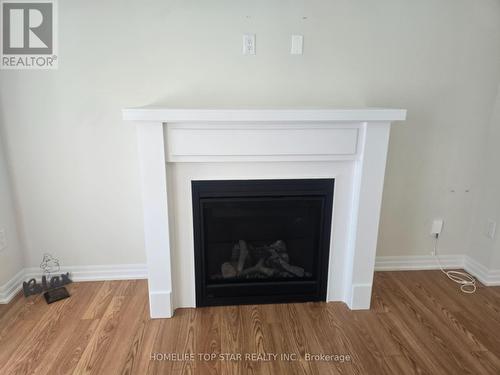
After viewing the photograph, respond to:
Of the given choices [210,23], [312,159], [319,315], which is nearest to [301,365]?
[319,315]

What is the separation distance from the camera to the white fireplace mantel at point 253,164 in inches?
65.6

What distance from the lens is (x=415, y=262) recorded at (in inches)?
95.7

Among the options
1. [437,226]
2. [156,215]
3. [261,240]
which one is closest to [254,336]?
[261,240]

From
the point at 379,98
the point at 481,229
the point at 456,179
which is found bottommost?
the point at 481,229

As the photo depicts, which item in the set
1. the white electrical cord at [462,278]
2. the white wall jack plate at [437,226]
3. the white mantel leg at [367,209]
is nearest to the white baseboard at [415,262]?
the white electrical cord at [462,278]

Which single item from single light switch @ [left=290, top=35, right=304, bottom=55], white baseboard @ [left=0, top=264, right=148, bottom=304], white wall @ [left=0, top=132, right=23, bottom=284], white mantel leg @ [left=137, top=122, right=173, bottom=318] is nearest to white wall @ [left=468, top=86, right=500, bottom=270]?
single light switch @ [left=290, top=35, right=304, bottom=55]

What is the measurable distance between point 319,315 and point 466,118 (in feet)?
5.47

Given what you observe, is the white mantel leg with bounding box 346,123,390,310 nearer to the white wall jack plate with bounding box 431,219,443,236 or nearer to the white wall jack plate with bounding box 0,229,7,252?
the white wall jack plate with bounding box 431,219,443,236

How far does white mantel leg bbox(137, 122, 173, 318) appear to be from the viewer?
Result: 65.6 inches

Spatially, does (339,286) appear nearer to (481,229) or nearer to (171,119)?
(481,229)

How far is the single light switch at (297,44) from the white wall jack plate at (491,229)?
5.81ft

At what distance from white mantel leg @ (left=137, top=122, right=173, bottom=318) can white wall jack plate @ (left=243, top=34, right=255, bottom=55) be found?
0.75 m

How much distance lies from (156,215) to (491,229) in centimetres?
226

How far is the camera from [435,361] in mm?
1593
